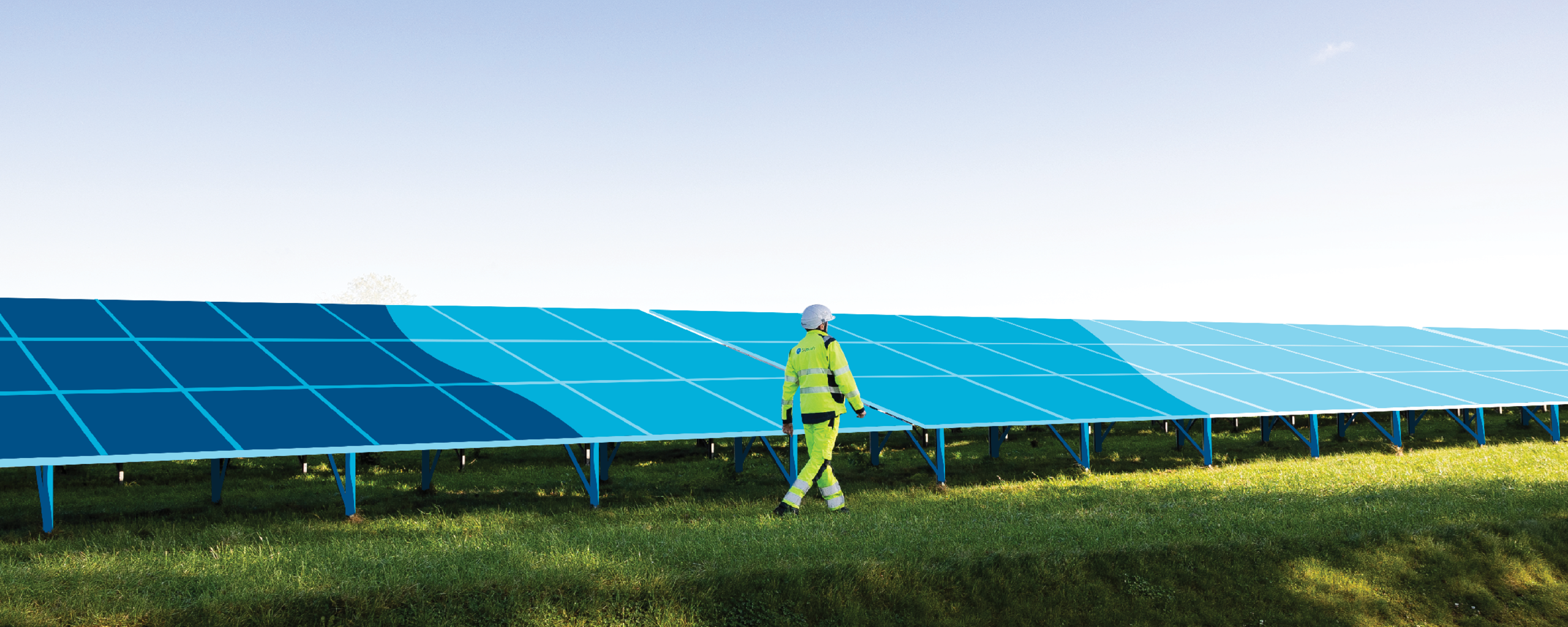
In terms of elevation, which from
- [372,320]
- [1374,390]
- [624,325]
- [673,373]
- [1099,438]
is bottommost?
[1099,438]

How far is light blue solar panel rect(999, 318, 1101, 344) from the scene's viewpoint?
24688 mm

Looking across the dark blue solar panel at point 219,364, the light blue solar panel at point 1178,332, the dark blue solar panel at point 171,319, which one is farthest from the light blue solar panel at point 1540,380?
the dark blue solar panel at point 171,319

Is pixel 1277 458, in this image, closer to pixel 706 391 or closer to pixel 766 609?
pixel 706 391

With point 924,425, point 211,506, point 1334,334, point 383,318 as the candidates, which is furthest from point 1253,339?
point 211,506

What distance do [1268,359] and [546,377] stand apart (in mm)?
17937

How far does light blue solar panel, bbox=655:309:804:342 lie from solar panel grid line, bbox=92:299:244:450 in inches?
374

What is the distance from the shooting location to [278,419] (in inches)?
522

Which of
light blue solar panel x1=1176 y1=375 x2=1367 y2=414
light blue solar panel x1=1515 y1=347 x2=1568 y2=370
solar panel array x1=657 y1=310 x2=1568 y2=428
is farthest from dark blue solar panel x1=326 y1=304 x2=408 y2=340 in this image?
light blue solar panel x1=1515 y1=347 x2=1568 y2=370

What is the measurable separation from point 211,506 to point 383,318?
477 cm

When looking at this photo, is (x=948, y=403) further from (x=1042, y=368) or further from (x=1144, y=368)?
(x=1144, y=368)

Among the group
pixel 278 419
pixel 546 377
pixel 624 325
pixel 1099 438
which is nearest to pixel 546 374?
pixel 546 377

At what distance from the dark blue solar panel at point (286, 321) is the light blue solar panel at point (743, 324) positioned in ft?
22.4

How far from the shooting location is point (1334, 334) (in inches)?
1151

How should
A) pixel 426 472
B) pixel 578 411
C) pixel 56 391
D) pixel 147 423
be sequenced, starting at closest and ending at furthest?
pixel 147 423 < pixel 56 391 < pixel 578 411 < pixel 426 472
